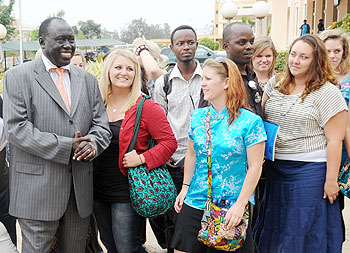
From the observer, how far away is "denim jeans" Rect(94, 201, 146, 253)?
128 inches

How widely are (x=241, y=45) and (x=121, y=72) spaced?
1054 millimetres

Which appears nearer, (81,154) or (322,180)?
(81,154)

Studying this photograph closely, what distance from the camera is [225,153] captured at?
8.91ft

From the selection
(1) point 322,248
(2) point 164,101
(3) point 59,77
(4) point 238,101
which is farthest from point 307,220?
(3) point 59,77

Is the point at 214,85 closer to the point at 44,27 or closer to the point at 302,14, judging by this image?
the point at 44,27

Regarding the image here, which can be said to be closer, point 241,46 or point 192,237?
point 192,237

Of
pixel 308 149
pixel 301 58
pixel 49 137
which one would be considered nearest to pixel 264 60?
pixel 301 58

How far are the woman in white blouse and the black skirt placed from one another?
1.75ft

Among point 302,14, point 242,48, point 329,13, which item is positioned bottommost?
point 242,48

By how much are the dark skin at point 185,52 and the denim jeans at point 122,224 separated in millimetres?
1369

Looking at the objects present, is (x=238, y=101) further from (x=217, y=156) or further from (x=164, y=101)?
(x=164, y=101)

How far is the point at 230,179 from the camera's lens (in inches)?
108

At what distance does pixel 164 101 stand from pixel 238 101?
122 cm

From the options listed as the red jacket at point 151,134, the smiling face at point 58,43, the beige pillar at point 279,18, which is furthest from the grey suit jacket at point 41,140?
the beige pillar at point 279,18
